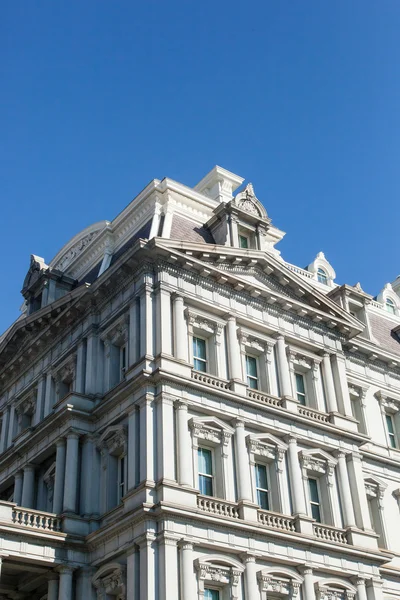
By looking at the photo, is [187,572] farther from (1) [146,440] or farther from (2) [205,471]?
(1) [146,440]

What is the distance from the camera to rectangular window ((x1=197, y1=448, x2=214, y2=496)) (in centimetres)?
3116

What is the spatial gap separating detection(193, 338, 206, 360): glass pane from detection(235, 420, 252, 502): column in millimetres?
3253

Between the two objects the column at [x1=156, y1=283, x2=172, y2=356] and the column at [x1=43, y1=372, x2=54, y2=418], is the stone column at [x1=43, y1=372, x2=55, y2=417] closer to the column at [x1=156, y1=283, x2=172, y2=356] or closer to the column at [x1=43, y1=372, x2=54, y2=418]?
the column at [x1=43, y1=372, x2=54, y2=418]

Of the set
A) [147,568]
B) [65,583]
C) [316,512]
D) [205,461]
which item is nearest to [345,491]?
[316,512]

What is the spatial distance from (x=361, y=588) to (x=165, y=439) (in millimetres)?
9871

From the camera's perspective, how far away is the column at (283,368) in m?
35.7

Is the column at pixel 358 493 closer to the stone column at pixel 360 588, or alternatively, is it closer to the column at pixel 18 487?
the stone column at pixel 360 588

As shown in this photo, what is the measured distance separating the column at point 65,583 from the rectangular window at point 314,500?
9818 mm

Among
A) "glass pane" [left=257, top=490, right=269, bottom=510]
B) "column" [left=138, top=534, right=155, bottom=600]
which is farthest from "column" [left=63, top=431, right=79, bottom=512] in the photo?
"glass pane" [left=257, top=490, right=269, bottom=510]

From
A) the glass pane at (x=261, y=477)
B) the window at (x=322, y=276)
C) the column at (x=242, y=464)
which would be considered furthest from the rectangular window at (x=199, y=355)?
the window at (x=322, y=276)

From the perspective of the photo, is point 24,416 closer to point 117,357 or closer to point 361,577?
point 117,357

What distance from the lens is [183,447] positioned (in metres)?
30.4

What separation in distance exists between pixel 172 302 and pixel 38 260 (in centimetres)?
1259

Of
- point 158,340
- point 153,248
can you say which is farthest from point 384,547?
point 153,248
